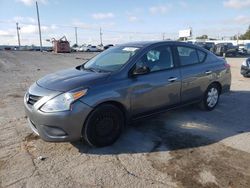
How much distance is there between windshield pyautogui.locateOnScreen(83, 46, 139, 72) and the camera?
15.0ft

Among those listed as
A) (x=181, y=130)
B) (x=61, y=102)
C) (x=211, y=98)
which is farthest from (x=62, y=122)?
(x=211, y=98)

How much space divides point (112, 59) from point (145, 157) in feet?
6.46

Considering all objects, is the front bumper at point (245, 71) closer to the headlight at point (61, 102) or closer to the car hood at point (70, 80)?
the car hood at point (70, 80)

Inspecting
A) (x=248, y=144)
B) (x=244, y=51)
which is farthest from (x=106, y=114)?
(x=244, y=51)

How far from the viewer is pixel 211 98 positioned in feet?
20.0

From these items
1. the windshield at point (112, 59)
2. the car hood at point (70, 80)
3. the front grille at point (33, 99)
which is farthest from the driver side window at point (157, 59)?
the front grille at point (33, 99)

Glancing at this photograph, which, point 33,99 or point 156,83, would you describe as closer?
point 33,99

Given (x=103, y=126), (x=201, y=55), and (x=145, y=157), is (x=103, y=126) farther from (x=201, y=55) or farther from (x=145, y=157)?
(x=201, y=55)

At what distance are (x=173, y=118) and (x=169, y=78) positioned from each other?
3.49 ft

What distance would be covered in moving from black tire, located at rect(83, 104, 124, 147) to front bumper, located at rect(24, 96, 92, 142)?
0.46ft

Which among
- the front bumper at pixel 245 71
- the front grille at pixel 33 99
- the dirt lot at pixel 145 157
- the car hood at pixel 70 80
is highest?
the car hood at pixel 70 80

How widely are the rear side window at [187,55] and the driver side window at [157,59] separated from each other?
31 centimetres

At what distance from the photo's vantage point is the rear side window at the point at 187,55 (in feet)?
17.4

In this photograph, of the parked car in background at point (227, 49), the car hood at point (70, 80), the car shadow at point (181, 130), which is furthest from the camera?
the parked car in background at point (227, 49)
